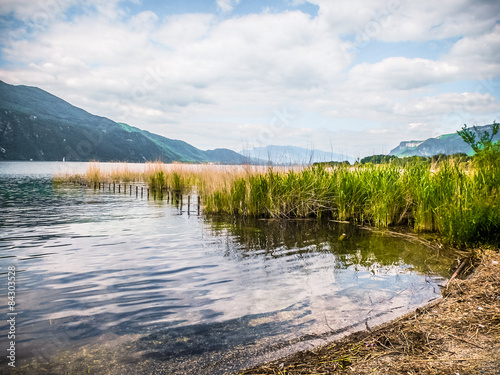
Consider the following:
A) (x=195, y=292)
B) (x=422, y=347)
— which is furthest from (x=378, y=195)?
(x=422, y=347)

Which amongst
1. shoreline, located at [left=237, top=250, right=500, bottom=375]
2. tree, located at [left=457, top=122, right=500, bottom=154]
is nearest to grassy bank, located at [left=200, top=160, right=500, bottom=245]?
tree, located at [left=457, top=122, right=500, bottom=154]

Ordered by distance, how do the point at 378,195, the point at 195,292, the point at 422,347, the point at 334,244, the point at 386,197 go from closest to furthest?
the point at 422,347 → the point at 195,292 → the point at 334,244 → the point at 386,197 → the point at 378,195

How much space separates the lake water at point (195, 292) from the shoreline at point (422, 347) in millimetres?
Answer: 324

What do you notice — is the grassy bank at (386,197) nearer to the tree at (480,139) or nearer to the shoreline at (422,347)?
the tree at (480,139)

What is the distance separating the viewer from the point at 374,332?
10.6 ft

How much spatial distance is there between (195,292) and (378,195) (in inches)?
281

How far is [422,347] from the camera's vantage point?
9.20ft

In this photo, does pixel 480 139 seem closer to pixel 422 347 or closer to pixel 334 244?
pixel 334 244

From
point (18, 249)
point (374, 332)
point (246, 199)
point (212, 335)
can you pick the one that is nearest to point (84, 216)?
point (18, 249)

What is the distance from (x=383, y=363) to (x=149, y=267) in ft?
15.3

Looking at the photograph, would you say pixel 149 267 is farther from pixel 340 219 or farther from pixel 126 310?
pixel 340 219

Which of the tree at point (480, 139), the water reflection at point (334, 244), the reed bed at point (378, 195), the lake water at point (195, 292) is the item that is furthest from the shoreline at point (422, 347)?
the tree at point (480, 139)

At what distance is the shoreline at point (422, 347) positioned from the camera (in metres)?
2.49

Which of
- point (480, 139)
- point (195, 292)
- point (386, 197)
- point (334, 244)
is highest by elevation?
point (480, 139)
